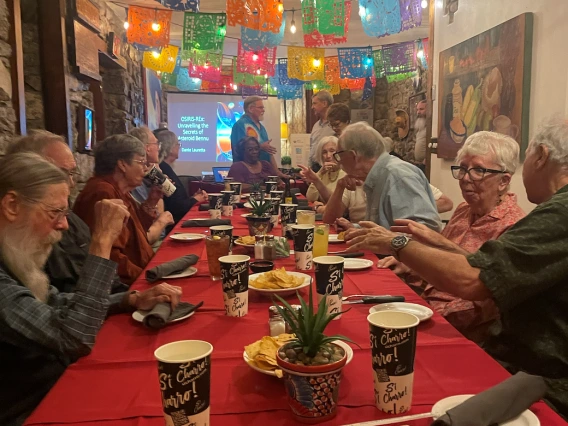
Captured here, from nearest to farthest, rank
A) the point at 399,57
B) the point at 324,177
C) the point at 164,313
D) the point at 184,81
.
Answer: the point at 164,313 < the point at 324,177 < the point at 399,57 < the point at 184,81

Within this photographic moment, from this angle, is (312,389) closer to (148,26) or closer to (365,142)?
(365,142)

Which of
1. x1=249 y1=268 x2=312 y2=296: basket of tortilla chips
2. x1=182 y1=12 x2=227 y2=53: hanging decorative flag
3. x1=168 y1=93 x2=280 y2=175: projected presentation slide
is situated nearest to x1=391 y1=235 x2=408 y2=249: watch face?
x1=249 y1=268 x2=312 y2=296: basket of tortilla chips

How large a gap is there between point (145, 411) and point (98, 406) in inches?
3.9

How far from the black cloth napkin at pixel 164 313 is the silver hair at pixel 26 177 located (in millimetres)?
455

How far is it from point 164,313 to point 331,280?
460 mm

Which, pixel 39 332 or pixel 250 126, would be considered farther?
pixel 250 126

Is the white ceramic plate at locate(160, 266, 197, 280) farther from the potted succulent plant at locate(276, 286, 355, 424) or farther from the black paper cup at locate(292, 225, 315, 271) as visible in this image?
the potted succulent plant at locate(276, 286, 355, 424)

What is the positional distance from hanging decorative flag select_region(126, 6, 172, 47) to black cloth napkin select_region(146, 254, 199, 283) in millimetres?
4325

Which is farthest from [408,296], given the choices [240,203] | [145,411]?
[240,203]

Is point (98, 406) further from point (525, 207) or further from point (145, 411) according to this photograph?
point (525, 207)

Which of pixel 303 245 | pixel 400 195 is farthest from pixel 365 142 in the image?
pixel 303 245

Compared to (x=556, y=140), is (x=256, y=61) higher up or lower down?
higher up

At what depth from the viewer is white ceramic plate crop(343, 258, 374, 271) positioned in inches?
72.7

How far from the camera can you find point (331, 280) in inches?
50.4
